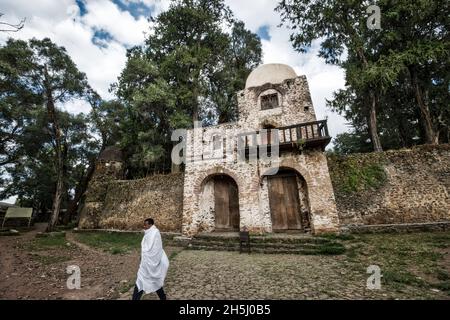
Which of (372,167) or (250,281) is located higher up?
(372,167)

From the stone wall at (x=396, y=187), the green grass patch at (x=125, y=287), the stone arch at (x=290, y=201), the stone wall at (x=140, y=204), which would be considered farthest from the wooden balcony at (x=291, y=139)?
the green grass patch at (x=125, y=287)

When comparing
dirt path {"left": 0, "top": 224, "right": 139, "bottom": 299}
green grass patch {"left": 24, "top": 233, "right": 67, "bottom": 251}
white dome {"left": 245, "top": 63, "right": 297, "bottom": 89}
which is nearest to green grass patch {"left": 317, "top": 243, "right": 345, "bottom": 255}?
dirt path {"left": 0, "top": 224, "right": 139, "bottom": 299}

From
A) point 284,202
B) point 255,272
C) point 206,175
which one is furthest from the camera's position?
point 206,175

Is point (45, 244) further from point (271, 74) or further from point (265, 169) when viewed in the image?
point (271, 74)

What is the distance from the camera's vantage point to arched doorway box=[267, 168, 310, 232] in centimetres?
1062

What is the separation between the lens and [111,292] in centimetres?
484

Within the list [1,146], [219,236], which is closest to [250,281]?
[219,236]

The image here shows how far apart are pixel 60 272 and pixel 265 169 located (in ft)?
29.2

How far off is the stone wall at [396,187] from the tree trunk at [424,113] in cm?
378

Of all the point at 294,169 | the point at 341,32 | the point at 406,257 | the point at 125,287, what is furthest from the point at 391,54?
the point at 125,287

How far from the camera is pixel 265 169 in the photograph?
1077cm

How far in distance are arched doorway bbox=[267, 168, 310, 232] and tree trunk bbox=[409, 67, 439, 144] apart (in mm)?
9762
